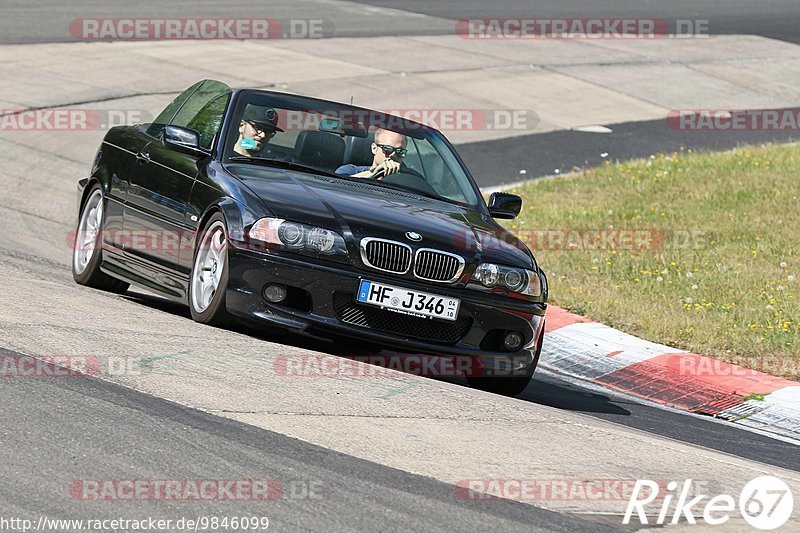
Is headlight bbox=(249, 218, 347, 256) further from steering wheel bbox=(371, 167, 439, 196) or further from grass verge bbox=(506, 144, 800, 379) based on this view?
grass verge bbox=(506, 144, 800, 379)

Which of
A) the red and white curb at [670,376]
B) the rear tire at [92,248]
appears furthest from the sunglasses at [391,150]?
the rear tire at [92,248]

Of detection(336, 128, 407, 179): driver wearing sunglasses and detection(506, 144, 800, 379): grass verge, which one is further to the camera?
detection(506, 144, 800, 379): grass verge

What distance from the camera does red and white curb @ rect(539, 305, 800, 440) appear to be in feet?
28.6

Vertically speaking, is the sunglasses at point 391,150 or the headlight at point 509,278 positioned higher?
the sunglasses at point 391,150

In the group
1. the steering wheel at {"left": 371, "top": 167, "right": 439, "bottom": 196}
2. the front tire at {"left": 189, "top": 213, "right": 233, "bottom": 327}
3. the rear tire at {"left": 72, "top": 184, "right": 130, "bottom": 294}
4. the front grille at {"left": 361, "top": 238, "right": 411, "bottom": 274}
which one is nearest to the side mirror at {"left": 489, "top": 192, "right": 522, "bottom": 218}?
the steering wheel at {"left": 371, "top": 167, "right": 439, "bottom": 196}

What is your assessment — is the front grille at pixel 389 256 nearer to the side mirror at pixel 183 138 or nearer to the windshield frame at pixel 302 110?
the windshield frame at pixel 302 110

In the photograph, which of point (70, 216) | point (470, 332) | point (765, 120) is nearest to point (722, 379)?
point (470, 332)

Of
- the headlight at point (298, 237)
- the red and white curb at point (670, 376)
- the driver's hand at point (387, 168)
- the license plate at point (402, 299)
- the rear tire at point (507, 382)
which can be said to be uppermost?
the driver's hand at point (387, 168)

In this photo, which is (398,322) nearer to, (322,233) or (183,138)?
(322,233)

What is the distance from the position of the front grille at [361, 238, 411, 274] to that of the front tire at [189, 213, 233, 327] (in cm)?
79

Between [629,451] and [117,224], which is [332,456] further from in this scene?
[117,224]

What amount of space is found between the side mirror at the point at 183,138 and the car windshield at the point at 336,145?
186 millimetres

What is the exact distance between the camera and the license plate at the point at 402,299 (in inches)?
295

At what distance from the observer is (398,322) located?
758cm
